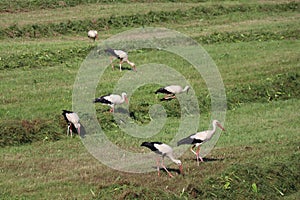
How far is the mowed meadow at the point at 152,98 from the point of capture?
15719 millimetres

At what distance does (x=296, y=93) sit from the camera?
2545 cm

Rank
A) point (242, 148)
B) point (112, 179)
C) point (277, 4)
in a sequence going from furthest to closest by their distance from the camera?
point (277, 4) → point (242, 148) → point (112, 179)

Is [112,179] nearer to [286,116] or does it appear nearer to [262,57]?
[286,116]

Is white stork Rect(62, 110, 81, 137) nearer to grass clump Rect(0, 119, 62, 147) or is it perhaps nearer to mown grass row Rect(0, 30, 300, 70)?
grass clump Rect(0, 119, 62, 147)

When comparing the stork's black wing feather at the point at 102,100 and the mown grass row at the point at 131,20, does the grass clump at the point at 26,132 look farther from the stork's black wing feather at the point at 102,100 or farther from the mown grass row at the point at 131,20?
the mown grass row at the point at 131,20

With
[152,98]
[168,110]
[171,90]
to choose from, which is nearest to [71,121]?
[168,110]

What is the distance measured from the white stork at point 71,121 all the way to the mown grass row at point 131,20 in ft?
49.9

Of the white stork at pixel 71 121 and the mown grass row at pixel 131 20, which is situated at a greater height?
the white stork at pixel 71 121

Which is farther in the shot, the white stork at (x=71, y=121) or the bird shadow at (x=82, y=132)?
the bird shadow at (x=82, y=132)

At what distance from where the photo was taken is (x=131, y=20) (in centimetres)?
3800

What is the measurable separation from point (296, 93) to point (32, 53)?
12.2 meters

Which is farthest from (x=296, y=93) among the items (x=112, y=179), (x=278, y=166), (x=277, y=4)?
(x=277, y=4)

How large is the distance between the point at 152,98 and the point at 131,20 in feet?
49.0

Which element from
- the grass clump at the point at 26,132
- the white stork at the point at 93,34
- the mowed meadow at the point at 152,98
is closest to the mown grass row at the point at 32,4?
the mowed meadow at the point at 152,98
